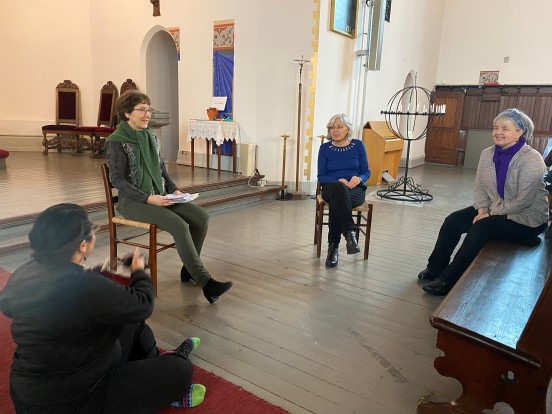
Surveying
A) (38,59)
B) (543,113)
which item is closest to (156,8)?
(38,59)

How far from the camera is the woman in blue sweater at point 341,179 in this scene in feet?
10.6

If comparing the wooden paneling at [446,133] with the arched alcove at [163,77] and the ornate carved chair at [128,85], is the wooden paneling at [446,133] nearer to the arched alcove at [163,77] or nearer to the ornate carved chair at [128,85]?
the arched alcove at [163,77]

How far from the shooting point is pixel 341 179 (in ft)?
10.9

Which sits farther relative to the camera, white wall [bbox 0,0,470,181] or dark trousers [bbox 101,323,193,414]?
white wall [bbox 0,0,470,181]

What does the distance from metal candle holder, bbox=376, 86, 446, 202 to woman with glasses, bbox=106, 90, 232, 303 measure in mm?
3908

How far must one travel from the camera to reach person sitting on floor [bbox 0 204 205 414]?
1.21 metres

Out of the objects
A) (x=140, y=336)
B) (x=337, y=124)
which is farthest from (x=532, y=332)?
(x=337, y=124)

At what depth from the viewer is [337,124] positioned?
11.1 ft

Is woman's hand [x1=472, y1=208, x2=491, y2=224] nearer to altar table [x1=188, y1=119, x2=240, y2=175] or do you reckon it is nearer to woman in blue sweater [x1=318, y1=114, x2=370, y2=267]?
woman in blue sweater [x1=318, y1=114, x2=370, y2=267]

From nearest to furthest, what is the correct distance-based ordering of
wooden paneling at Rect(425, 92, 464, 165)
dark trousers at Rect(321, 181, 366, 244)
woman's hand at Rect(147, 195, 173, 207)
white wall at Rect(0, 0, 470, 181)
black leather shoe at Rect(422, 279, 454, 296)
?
woman's hand at Rect(147, 195, 173, 207)
black leather shoe at Rect(422, 279, 454, 296)
dark trousers at Rect(321, 181, 366, 244)
white wall at Rect(0, 0, 470, 181)
wooden paneling at Rect(425, 92, 464, 165)

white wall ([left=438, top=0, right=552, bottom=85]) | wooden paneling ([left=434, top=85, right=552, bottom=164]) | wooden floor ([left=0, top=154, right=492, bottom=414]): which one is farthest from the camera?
wooden paneling ([left=434, top=85, right=552, bottom=164])

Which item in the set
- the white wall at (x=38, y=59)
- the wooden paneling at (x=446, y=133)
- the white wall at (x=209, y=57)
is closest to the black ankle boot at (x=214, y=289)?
the white wall at (x=209, y=57)

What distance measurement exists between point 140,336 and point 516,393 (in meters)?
1.39

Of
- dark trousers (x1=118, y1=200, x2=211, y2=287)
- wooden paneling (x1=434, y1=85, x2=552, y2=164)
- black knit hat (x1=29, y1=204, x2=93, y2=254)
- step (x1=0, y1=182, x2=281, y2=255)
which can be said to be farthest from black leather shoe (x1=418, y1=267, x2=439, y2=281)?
wooden paneling (x1=434, y1=85, x2=552, y2=164)
